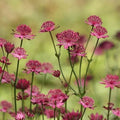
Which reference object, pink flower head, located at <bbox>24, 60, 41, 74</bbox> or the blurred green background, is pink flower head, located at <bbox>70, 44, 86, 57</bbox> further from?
the blurred green background

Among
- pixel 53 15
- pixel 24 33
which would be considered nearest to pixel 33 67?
pixel 24 33

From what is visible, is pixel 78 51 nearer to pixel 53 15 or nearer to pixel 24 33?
pixel 24 33

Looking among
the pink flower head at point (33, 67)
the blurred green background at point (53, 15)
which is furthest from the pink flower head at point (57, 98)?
the blurred green background at point (53, 15)

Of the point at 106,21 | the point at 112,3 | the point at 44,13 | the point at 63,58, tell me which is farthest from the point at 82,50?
the point at 112,3

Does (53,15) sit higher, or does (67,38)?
(53,15)

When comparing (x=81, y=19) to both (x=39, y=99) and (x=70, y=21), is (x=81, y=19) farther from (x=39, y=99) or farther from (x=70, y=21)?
(x=39, y=99)

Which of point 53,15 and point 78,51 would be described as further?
point 53,15

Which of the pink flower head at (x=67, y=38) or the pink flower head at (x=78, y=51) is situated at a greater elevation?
the pink flower head at (x=67, y=38)

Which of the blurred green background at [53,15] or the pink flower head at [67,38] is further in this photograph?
the blurred green background at [53,15]

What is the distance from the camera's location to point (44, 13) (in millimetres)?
4016

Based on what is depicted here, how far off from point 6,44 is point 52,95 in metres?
0.15

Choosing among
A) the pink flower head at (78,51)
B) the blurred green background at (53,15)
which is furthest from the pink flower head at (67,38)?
the blurred green background at (53,15)

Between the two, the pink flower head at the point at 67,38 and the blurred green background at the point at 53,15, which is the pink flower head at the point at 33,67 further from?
the blurred green background at the point at 53,15

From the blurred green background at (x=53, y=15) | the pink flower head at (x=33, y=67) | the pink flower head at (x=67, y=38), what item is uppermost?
the blurred green background at (x=53, y=15)
